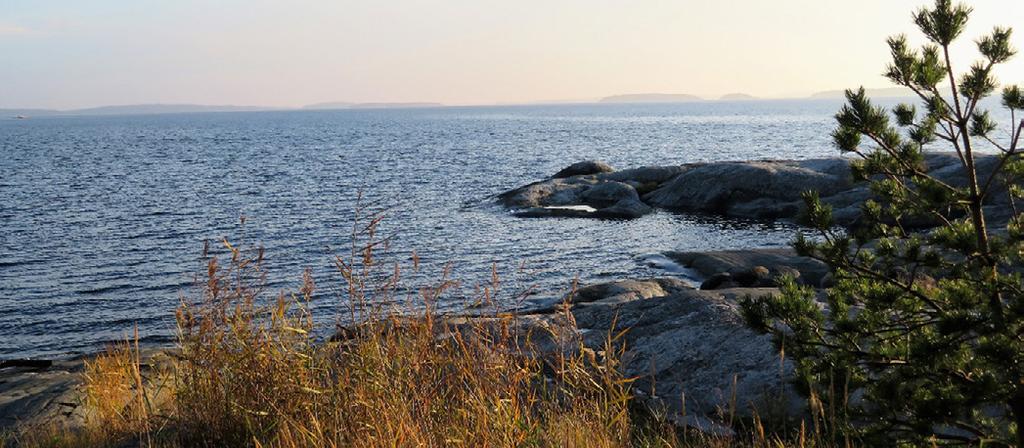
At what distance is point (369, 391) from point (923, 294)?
365 cm

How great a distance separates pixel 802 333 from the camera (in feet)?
19.2

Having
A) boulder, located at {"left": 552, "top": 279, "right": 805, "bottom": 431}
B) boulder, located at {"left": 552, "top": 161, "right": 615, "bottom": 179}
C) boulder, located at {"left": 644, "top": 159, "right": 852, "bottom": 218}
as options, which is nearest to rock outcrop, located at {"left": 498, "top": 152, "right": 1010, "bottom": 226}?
boulder, located at {"left": 644, "top": 159, "right": 852, "bottom": 218}

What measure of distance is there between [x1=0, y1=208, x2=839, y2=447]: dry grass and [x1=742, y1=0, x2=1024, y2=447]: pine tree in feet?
2.62

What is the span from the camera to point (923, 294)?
5.75 metres

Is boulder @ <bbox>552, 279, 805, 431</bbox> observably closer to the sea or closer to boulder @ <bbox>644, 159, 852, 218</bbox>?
the sea

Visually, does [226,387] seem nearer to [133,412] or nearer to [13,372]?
[133,412]

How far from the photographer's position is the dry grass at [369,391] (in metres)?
4.58

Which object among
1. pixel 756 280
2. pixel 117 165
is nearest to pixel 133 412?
pixel 756 280

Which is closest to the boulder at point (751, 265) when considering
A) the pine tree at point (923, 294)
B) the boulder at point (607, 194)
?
the boulder at point (607, 194)

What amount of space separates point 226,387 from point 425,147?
280ft

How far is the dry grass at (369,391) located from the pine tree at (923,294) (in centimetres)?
80

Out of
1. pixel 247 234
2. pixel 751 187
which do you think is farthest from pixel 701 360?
pixel 751 187

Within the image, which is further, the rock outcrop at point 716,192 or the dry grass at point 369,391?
the rock outcrop at point 716,192

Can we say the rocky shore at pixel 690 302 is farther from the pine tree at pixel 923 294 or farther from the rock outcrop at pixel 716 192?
the pine tree at pixel 923 294
